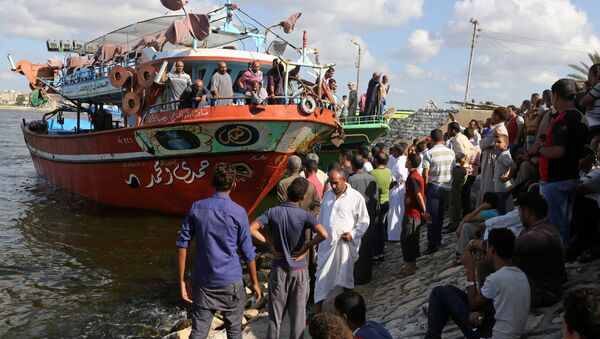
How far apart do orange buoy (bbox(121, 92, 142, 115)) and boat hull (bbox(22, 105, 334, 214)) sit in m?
0.44

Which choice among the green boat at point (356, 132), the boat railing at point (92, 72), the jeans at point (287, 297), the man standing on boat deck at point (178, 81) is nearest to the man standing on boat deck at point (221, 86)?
the man standing on boat deck at point (178, 81)

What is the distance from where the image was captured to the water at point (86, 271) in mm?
6469

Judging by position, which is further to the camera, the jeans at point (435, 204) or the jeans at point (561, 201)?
the jeans at point (435, 204)

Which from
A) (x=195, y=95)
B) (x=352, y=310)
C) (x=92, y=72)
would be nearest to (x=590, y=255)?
(x=352, y=310)

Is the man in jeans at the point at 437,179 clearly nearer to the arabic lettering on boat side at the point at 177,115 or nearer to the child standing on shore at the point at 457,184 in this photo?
the child standing on shore at the point at 457,184

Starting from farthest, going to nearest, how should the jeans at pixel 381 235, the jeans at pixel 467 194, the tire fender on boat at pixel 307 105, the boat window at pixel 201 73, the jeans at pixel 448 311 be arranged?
the boat window at pixel 201 73 → the tire fender on boat at pixel 307 105 → the jeans at pixel 467 194 → the jeans at pixel 381 235 → the jeans at pixel 448 311

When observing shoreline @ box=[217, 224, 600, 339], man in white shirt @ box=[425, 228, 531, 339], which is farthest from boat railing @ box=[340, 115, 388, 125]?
man in white shirt @ box=[425, 228, 531, 339]

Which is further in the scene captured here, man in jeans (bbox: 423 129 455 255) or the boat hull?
the boat hull

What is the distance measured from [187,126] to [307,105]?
250 centimetres

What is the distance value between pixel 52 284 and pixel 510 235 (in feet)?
23.0

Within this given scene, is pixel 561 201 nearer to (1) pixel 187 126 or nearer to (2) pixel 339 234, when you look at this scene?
(2) pixel 339 234

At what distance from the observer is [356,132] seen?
17.1 meters

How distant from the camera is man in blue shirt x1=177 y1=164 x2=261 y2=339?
12.6 feet

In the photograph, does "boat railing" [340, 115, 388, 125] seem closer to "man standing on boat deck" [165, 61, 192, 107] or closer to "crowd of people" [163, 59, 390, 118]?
"crowd of people" [163, 59, 390, 118]
